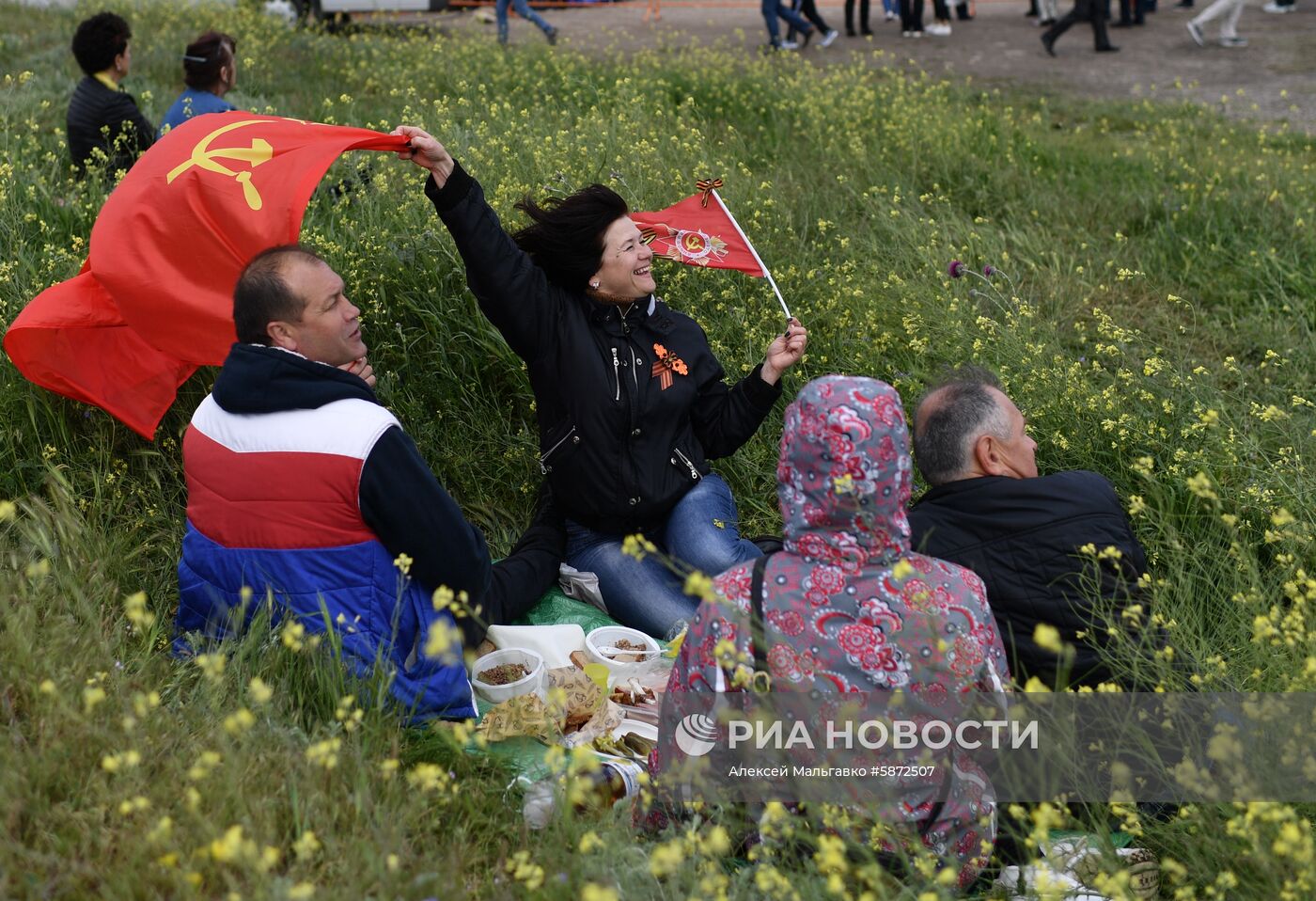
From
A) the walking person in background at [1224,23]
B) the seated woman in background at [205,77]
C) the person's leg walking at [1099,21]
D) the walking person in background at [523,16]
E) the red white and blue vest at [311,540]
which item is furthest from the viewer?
the person's leg walking at [1099,21]

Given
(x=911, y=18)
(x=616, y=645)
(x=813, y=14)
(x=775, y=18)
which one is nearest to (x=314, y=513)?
(x=616, y=645)

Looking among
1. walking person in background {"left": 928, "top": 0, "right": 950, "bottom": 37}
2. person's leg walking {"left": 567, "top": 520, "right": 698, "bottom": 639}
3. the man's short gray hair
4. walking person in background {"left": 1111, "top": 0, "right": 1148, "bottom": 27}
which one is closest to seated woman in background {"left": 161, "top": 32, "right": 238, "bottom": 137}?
person's leg walking {"left": 567, "top": 520, "right": 698, "bottom": 639}

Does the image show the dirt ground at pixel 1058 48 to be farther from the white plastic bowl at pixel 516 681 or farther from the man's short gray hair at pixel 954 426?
the white plastic bowl at pixel 516 681

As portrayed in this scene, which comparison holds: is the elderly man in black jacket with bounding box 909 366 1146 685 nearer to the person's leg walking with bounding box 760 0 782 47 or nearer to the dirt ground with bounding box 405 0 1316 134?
the dirt ground with bounding box 405 0 1316 134

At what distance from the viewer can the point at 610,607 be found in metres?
4.59

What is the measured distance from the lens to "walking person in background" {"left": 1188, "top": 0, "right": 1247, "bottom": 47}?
13.9 meters

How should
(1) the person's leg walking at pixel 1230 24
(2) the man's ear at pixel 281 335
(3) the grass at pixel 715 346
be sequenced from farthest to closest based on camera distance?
(1) the person's leg walking at pixel 1230 24, (2) the man's ear at pixel 281 335, (3) the grass at pixel 715 346

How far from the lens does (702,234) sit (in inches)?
198

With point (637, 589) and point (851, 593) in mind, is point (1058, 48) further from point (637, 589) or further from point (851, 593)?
point (851, 593)

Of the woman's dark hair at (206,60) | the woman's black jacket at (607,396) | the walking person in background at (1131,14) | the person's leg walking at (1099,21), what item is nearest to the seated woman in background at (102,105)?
the woman's dark hair at (206,60)

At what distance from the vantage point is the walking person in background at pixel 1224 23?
549 inches

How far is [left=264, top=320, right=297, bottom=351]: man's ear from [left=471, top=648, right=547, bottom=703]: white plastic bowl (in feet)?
3.74

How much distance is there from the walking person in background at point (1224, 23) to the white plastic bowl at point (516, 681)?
514 inches

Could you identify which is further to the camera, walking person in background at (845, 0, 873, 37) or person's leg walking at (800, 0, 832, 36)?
walking person in background at (845, 0, 873, 37)
